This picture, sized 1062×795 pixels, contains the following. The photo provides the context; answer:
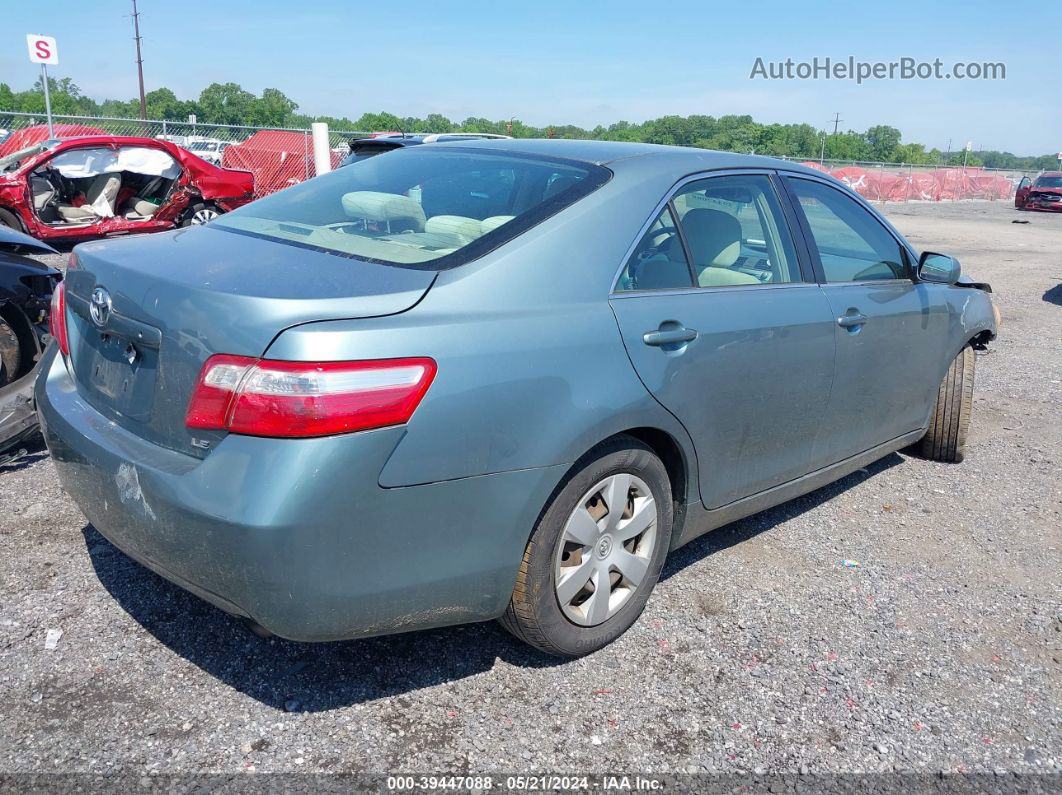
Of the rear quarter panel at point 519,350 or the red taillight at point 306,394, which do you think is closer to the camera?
the red taillight at point 306,394

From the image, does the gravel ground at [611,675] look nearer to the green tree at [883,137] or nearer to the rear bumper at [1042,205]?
the rear bumper at [1042,205]

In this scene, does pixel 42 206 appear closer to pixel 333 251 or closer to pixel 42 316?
pixel 42 316

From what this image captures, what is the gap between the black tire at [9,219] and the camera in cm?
1188

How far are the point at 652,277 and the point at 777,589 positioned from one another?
1422 mm

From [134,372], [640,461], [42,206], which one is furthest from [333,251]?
[42,206]

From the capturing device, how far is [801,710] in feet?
9.22

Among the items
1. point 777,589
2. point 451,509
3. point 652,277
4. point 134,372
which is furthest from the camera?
point 777,589

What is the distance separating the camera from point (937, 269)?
4258 mm

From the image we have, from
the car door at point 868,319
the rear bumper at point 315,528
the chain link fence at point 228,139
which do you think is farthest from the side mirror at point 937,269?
the chain link fence at point 228,139

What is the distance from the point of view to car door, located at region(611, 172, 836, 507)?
292 centimetres

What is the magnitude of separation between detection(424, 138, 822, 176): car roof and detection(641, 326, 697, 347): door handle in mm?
638

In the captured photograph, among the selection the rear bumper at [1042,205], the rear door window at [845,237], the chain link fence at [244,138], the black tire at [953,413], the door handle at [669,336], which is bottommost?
the black tire at [953,413]

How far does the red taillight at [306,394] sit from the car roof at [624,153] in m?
1.32

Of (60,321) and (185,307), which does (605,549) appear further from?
(60,321)
